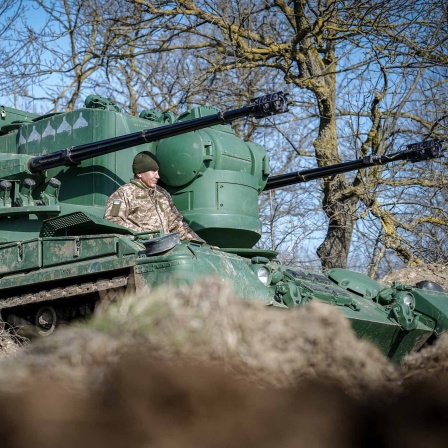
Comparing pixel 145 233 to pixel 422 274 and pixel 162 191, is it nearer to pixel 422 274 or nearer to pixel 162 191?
pixel 162 191

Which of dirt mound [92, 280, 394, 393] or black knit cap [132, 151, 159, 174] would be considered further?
black knit cap [132, 151, 159, 174]

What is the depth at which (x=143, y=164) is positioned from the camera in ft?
29.1

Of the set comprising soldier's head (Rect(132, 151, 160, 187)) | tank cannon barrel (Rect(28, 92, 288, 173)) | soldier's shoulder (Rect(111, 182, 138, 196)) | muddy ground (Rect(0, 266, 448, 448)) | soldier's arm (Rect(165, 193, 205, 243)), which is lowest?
muddy ground (Rect(0, 266, 448, 448))

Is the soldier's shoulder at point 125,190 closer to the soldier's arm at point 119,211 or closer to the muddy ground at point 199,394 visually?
the soldier's arm at point 119,211

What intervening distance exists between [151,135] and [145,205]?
2.13 ft

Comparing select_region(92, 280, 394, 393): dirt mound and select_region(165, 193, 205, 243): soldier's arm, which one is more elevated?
select_region(165, 193, 205, 243): soldier's arm

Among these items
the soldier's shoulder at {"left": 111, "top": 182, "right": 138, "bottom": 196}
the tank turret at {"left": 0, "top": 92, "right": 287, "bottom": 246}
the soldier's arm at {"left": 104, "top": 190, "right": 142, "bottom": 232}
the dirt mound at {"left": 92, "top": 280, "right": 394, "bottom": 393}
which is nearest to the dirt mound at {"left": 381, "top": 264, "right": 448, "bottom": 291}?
the tank turret at {"left": 0, "top": 92, "right": 287, "bottom": 246}

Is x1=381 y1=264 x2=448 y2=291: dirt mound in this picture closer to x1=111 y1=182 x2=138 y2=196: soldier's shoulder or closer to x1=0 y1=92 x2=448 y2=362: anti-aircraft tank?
x1=0 y1=92 x2=448 y2=362: anti-aircraft tank

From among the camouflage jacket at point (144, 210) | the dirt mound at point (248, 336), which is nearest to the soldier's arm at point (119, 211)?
the camouflage jacket at point (144, 210)

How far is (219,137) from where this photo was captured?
30.9 ft

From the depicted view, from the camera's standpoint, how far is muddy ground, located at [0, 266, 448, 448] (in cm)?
391

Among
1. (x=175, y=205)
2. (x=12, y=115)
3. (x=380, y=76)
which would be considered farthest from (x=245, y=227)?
(x=380, y=76)

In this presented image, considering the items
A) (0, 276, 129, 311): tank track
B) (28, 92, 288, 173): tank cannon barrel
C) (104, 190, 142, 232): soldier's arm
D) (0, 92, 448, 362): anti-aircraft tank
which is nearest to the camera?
A: (0, 276, 129, 311): tank track

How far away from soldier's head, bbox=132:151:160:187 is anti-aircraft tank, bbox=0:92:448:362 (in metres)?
0.19
